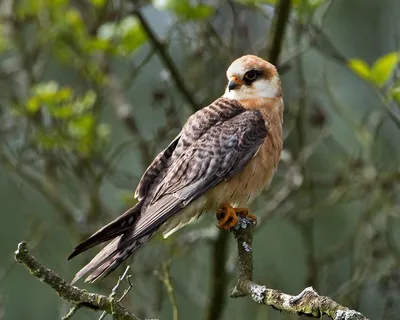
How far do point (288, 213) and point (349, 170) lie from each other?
450mm

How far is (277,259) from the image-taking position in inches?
275

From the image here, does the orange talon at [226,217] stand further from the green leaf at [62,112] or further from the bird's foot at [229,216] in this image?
the green leaf at [62,112]

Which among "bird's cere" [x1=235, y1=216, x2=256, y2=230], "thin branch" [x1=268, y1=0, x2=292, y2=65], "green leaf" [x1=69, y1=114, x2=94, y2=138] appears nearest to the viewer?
"bird's cere" [x1=235, y1=216, x2=256, y2=230]

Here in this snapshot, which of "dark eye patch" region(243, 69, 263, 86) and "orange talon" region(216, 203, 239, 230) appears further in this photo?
"dark eye patch" region(243, 69, 263, 86)

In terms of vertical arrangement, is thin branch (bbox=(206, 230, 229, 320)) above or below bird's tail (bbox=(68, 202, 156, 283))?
below

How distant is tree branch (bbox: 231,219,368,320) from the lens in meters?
2.02

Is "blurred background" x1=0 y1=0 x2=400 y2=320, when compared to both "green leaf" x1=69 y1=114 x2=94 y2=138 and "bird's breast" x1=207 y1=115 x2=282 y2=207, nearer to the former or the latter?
"green leaf" x1=69 y1=114 x2=94 y2=138

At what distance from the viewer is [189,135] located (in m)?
→ 3.67

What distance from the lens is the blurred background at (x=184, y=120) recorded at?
14.6 ft

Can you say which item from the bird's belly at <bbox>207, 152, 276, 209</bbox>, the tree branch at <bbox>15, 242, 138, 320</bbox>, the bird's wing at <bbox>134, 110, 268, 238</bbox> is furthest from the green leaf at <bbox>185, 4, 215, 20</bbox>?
the tree branch at <bbox>15, 242, 138, 320</bbox>

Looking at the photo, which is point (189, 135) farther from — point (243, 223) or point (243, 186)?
point (243, 223)

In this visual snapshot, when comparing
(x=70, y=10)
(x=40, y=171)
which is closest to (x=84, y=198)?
(x=40, y=171)

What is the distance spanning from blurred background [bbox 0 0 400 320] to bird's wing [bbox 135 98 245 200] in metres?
0.58

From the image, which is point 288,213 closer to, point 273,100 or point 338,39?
point 273,100
